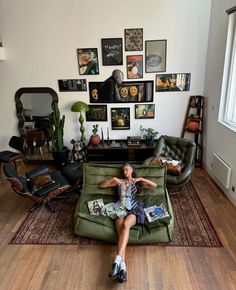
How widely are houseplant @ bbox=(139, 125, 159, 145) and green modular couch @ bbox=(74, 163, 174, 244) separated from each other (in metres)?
1.60

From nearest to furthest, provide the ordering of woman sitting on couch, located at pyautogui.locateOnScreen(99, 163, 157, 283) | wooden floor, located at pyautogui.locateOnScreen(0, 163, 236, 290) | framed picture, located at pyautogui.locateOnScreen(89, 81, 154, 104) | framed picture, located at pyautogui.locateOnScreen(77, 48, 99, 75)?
wooden floor, located at pyautogui.locateOnScreen(0, 163, 236, 290)
woman sitting on couch, located at pyautogui.locateOnScreen(99, 163, 157, 283)
framed picture, located at pyautogui.locateOnScreen(77, 48, 99, 75)
framed picture, located at pyautogui.locateOnScreen(89, 81, 154, 104)

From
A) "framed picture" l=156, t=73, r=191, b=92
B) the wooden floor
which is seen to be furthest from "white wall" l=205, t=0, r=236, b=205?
the wooden floor

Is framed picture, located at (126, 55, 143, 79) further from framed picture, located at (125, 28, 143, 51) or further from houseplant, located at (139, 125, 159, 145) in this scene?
houseplant, located at (139, 125, 159, 145)

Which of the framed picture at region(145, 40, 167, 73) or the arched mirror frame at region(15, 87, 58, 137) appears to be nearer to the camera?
the framed picture at region(145, 40, 167, 73)

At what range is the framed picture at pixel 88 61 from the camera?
4.45 meters

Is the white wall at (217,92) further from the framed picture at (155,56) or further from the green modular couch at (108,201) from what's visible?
the green modular couch at (108,201)

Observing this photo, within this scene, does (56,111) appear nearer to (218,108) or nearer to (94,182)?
(94,182)

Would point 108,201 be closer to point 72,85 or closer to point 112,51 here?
point 72,85

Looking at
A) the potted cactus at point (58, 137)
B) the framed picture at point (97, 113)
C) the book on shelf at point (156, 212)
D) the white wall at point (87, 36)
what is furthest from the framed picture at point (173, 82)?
the book on shelf at point (156, 212)

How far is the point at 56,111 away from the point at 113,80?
1265 mm

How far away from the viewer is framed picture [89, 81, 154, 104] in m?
4.59

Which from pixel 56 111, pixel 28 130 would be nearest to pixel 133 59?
pixel 56 111

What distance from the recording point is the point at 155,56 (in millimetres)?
4410

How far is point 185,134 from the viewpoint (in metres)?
4.84
